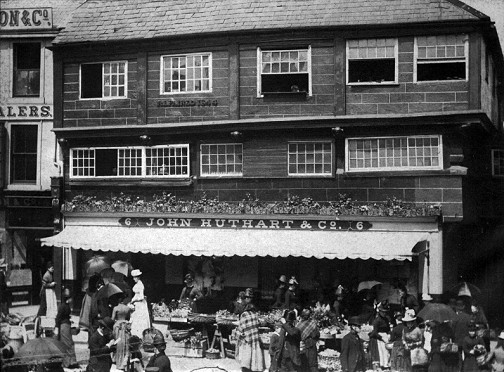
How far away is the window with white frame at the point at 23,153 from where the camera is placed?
1582cm

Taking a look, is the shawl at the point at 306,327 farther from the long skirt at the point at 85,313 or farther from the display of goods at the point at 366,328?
the long skirt at the point at 85,313

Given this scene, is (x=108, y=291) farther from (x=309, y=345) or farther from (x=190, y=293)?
(x=309, y=345)

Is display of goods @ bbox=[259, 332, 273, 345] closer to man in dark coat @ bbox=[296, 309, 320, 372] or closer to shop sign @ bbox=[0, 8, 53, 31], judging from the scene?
man in dark coat @ bbox=[296, 309, 320, 372]

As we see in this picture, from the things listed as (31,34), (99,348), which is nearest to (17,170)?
(31,34)

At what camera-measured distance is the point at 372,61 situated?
15.2m

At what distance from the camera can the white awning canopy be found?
560 inches

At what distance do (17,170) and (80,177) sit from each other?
62.7 inches

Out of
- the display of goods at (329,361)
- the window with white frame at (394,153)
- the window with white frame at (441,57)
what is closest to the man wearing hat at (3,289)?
the display of goods at (329,361)

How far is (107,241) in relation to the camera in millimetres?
15773

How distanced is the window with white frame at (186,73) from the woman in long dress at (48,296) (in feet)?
17.7

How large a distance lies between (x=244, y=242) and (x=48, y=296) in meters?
4.97

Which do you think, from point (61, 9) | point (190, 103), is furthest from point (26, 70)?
point (190, 103)

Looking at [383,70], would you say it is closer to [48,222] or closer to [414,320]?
[414,320]

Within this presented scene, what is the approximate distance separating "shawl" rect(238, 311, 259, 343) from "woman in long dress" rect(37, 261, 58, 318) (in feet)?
16.4
